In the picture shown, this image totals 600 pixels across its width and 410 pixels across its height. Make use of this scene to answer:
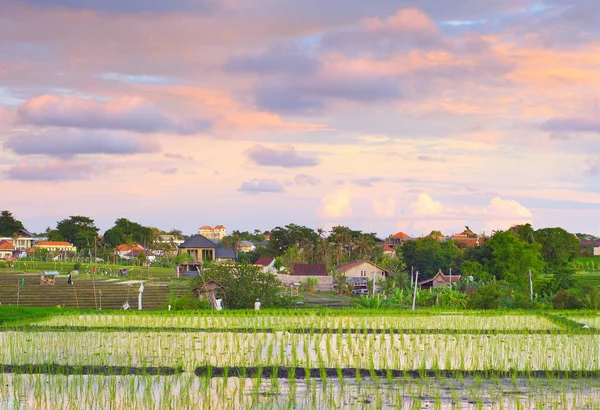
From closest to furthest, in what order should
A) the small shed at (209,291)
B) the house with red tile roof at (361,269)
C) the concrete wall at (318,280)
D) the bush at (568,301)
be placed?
the small shed at (209,291), the bush at (568,301), the concrete wall at (318,280), the house with red tile roof at (361,269)

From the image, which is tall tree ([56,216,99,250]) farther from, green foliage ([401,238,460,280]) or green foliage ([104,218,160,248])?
green foliage ([401,238,460,280])

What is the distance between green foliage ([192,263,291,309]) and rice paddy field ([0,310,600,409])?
7.87m

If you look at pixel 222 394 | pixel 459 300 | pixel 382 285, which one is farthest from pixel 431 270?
pixel 222 394

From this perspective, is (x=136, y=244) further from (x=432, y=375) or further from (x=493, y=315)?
(x=432, y=375)

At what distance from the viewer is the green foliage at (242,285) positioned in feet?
98.4

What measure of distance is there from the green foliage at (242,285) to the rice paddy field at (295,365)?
7868 mm

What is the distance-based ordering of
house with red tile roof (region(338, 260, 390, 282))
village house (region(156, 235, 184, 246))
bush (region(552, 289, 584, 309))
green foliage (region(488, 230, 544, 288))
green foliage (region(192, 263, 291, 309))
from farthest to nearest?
village house (region(156, 235, 184, 246))
house with red tile roof (region(338, 260, 390, 282))
green foliage (region(488, 230, 544, 288))
bush (region(552, 289, 584, 309))
green foliage (region(192, 263, 291, 309))

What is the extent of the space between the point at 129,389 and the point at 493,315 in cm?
1626

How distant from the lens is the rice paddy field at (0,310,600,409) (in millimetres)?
11039

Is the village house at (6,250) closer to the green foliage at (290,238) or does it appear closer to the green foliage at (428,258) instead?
the green foliage at (290,238)

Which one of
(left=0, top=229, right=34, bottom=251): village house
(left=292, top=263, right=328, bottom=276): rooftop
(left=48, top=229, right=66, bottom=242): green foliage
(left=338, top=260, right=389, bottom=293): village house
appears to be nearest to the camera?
(left=292, top=263, right=328, bottom=276): rooftop

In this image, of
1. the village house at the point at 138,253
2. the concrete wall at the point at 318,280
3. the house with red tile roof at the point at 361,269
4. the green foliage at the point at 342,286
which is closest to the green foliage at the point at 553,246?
the house with red tile roof at the point at 361,269

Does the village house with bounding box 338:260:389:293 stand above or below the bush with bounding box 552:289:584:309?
above

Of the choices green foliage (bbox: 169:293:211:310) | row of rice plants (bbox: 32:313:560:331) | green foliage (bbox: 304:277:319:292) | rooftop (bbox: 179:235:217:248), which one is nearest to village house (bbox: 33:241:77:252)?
rooftop (bbox: 179:235:217:248)
